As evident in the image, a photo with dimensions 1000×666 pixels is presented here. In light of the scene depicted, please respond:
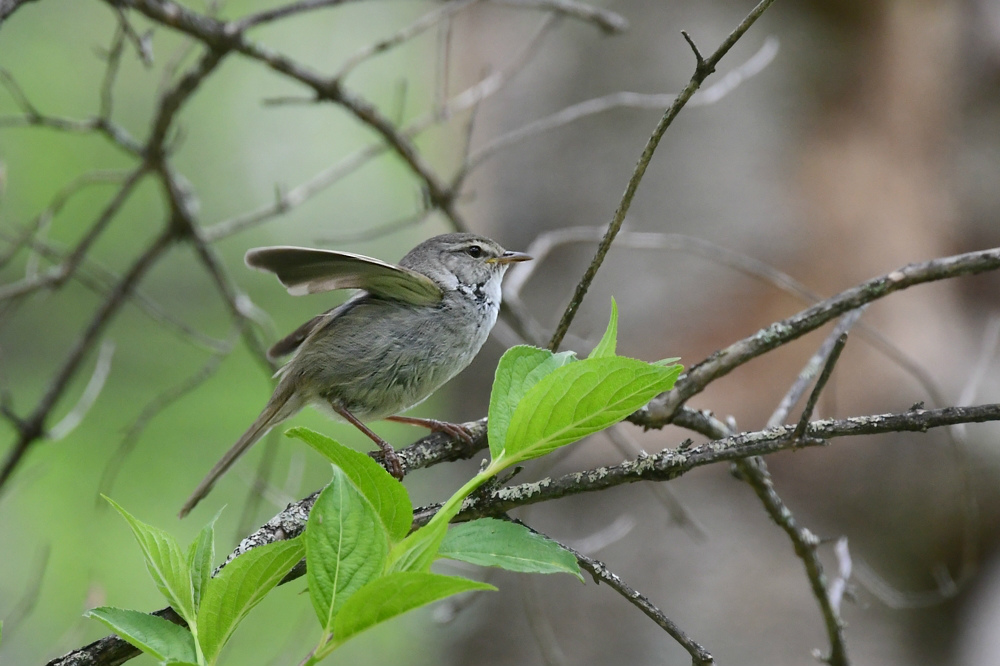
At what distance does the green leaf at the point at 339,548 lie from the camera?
102 cm

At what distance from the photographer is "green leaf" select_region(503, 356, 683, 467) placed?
43.8 inches

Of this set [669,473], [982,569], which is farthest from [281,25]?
[669,473]

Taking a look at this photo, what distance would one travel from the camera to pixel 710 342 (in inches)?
176

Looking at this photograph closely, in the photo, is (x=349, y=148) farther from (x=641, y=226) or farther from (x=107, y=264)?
(x=641, y=226)

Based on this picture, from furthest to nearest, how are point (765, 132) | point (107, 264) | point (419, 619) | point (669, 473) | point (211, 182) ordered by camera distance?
point (211, 182)
point (107, 264)
point (419, 619)
point (765, 132)
point (669, 473)

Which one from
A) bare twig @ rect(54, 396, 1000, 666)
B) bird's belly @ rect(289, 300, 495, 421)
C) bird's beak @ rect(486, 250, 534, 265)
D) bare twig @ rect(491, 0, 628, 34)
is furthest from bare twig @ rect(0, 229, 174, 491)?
bare twig @ rect(54, 396, 1000, 666)

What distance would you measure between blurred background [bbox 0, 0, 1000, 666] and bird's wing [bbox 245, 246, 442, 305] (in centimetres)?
53

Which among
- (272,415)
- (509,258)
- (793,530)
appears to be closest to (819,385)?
(793,530)

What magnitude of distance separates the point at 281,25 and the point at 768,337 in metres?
8.03

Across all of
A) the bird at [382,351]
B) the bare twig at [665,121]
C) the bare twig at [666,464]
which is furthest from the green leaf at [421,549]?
the bird at [382,351]

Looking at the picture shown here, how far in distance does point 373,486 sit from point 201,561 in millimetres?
318

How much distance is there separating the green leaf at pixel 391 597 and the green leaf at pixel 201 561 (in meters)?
0.32

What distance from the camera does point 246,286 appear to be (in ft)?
25.9

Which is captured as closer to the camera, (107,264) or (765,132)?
(765,132)
